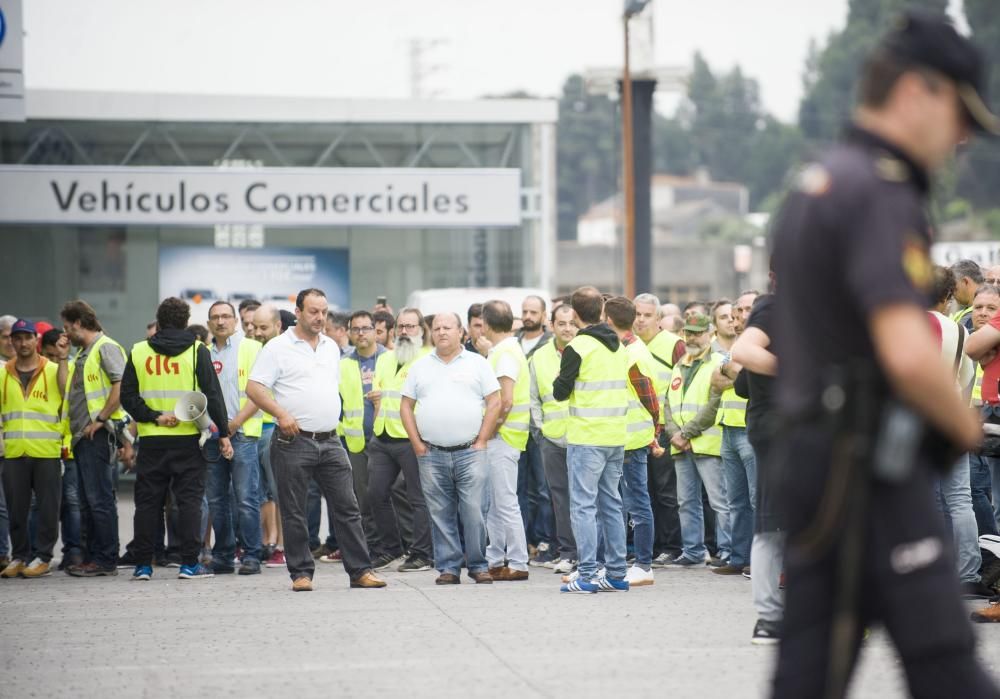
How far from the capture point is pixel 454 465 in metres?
10.9

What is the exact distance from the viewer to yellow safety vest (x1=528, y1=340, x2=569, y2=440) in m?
11.5

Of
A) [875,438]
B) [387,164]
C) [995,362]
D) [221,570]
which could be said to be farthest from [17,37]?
[387,164]

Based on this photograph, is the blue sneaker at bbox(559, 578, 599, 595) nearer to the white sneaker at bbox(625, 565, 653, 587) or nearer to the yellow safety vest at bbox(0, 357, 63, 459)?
the white sneaker at bbox(625, 565, 653, 587)

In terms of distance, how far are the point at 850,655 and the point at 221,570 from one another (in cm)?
900

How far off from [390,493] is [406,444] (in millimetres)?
571

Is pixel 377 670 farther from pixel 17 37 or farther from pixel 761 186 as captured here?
pixel 761 186

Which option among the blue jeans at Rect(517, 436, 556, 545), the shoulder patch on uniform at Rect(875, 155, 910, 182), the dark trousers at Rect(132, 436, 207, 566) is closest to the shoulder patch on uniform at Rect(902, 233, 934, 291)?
the shoulder patch on uniform at Rect(875, 155, 910, 182)

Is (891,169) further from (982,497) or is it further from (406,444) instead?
(406,444)

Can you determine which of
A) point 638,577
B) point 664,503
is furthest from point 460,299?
point 638,577

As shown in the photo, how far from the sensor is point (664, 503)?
1234 centimetres

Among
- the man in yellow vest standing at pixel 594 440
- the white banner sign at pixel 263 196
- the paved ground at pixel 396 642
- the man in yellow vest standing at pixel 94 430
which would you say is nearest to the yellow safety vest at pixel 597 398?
the man in yellow vest standing at pixel 594 440

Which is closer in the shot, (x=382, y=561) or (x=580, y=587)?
(x=580, y=587)

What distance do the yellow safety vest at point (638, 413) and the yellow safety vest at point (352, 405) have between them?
262cm

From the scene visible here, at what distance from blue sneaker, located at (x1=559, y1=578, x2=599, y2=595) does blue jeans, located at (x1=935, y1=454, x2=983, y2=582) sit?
249 centimetres
